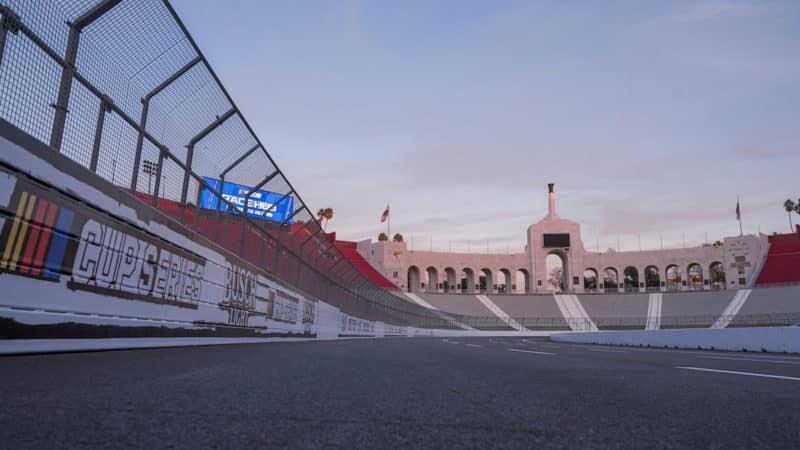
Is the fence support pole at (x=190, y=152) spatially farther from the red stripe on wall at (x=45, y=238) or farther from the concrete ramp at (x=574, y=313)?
the concrete ramp at (x=574, y=313)

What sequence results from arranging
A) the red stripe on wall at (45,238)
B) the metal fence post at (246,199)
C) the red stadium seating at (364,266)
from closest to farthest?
the red stripe on wall at (45,238) → the metal fence post at (246,199) → the red stadium seating at (364,266)

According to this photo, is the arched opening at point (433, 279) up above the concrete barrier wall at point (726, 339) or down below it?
above

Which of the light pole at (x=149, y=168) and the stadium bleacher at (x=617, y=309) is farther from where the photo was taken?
the stadium bleacher at (x=617, y=309)

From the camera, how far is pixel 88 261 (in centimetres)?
550

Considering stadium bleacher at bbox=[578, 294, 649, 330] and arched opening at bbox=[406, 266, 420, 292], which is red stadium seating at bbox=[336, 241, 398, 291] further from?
stadium bleacher at bbox=[578, 294, 649, 330]

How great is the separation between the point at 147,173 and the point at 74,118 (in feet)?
6.08

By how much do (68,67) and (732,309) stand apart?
68105 mm

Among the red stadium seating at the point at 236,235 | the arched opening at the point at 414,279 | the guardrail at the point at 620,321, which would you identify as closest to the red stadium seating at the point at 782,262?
the guardrail at the point at 620,321

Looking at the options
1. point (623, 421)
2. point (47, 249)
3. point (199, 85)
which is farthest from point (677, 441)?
point (199, 85)

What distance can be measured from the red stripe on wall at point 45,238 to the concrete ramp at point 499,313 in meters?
60.0

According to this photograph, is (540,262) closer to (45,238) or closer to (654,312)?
(654,312)

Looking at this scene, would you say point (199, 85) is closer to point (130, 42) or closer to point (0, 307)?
point (130, 42)

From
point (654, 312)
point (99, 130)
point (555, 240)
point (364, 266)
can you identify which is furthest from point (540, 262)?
point (99, 130)

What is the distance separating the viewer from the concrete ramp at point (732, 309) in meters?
52.4
